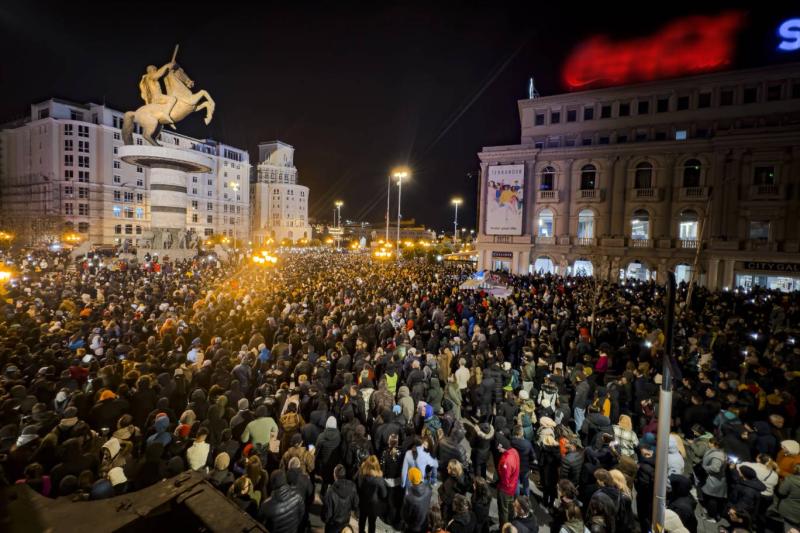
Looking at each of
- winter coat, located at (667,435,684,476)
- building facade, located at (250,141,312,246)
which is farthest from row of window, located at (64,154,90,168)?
winter coat, located at (667,435,684,476)

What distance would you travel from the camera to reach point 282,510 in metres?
4.70

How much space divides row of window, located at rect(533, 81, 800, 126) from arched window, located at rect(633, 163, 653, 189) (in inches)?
222

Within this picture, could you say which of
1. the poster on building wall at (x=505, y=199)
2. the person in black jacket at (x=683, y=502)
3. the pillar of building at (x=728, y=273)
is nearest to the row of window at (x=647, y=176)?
the poster on building wall at (x=505, y=199)

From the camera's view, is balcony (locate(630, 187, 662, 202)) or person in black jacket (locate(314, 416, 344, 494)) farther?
balcony (locate(630, 187, 662, 202))

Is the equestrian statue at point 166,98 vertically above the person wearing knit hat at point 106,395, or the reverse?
the equestrian statue at point 166,98

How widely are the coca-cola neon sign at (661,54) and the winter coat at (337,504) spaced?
43.9 m

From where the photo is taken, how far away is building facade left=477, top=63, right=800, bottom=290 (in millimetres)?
29547

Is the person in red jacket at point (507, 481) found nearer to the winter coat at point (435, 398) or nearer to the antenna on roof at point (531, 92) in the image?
the winter coat at point (435, 398)

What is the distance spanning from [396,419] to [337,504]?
7.06ft

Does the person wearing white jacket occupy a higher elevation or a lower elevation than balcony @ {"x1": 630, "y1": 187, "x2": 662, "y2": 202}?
lower

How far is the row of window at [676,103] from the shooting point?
31.9 metres

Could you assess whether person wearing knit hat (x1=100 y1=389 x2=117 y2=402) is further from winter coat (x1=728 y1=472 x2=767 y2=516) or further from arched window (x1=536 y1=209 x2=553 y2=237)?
arched window (x1=536 y1=209 x2=553 y2=237)

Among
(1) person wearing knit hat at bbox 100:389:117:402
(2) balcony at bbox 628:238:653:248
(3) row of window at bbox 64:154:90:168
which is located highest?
(3) row of window at bbox 64:154:90:168

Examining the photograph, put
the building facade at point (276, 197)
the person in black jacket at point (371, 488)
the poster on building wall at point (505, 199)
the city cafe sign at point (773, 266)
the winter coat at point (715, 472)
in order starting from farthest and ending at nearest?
1. the building facade at point (276, 197)
2. the poster on building wall at point (505, 199)
3. the city cafe sign at point (773, 266)
4. the winter coat at point (715, 472)
5. the person in black jacket at point (371, 488)
